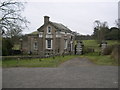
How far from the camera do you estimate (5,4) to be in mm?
25609

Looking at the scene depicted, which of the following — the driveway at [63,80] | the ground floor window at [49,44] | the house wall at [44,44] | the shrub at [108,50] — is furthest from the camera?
the ground floor window at [49,44]

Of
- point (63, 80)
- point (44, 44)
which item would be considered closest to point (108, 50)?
point (44, 44)

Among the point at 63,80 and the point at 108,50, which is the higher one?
the point at 108,50

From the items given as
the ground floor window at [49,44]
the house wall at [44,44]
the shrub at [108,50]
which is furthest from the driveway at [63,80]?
the ground floor window at [49,44]

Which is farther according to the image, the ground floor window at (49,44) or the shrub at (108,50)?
the ground floor window at (49,44)

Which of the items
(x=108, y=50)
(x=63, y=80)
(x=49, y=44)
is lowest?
(x=63, y=80)

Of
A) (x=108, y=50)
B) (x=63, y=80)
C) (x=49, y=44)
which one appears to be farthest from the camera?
(x=49, y=44)

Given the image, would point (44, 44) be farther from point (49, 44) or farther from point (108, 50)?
point (108, 50)

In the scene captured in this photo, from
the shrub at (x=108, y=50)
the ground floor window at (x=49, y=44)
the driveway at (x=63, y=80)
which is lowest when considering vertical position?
the driveway at (x=63, y=80)

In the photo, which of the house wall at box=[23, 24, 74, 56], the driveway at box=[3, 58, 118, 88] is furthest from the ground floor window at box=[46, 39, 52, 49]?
the driveway at box=[3, 58, 118, 88]

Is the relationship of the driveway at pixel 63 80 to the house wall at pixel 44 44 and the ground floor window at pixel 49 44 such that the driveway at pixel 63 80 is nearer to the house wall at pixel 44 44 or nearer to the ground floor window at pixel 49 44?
the house wall at pixel 44 44

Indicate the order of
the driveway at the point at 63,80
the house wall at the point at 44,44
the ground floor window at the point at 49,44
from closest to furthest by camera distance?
the driveway at the point at 63,80
the house wall at the point at 44,44
the ground floor window at the point at 49,44

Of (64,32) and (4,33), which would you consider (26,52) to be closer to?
(64,32)

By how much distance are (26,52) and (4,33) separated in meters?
15.1
